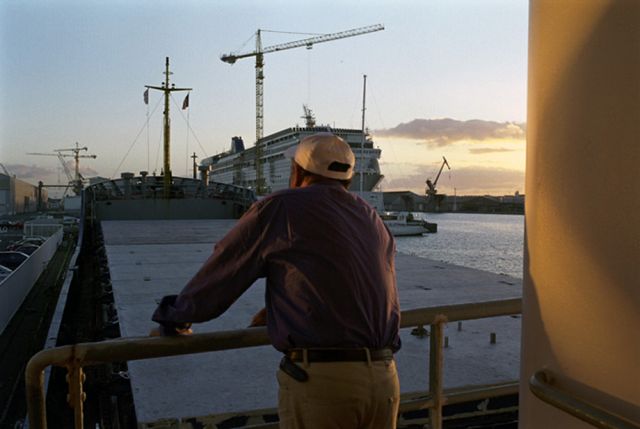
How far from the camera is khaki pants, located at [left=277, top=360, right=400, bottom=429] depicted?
1.97 meters

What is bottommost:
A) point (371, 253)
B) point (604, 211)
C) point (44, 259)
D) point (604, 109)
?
point (44, 259)

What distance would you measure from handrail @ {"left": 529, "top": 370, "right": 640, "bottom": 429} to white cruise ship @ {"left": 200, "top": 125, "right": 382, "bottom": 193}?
64434 millimetres

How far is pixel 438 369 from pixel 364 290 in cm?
104

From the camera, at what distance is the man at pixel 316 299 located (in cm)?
198

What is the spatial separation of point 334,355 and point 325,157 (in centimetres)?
75

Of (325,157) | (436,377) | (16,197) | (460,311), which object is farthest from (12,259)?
(16,197)

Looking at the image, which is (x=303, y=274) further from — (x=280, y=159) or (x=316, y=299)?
(x=280, y=159)

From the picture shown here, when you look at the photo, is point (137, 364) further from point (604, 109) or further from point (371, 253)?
point (604, 109)

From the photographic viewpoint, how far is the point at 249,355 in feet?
14.8

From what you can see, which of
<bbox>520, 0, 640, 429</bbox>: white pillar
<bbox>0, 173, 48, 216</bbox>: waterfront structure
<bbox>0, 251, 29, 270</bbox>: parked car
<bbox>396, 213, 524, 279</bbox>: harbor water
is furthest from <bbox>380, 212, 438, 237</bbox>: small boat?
<bbox>520, 0, 640, 429</bbox>: white pillar

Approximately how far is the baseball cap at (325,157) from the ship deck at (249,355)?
68.4 inches

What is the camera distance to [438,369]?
2.83 m

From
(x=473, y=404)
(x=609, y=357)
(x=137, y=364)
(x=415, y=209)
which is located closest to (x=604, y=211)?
(x=609, y=357)

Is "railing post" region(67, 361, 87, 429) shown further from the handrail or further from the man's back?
the handrail
